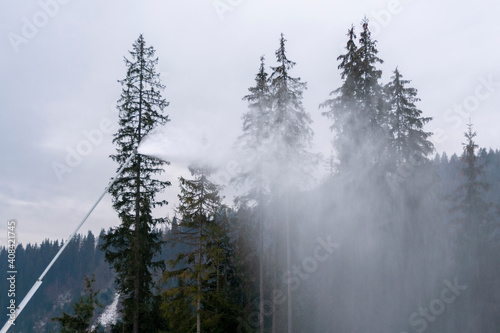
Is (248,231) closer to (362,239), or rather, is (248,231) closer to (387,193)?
(362,239)

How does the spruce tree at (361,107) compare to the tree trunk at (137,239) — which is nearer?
the tree trunk at (137,239)

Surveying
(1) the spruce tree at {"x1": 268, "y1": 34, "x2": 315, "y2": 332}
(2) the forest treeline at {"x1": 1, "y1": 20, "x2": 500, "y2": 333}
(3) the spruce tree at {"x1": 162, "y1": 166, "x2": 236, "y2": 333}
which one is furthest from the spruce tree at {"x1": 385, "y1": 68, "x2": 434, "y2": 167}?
(3) the spruce tree at {"x1": 162, "y1": 166, "x2": 236, "y2": 333}

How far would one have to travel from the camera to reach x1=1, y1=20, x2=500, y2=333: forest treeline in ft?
65.7

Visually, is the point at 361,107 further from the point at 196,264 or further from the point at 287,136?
the point at 196,264

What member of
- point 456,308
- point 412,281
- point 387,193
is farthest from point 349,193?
point 456,308

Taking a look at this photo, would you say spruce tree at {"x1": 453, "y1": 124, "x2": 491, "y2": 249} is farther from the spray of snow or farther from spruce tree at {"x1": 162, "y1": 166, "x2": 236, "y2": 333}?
the spray of snow

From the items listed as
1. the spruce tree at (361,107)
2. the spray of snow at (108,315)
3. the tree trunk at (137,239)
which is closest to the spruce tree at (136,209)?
the tree trunk at (137,239)

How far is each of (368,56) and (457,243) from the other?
695 inches

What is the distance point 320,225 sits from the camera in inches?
1022

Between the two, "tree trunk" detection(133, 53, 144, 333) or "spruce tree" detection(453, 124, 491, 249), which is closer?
"tree trunk" detection(133, 53, 144, 333)

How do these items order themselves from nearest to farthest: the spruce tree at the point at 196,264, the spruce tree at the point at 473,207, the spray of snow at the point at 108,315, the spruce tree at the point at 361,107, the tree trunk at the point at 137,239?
1. the spruce tree at the point at 196,264
2. the tree trunk at the point at 137,239
3. the spruce tree at the point at 361,107
4. the spruce tree at the point at 473,207
5. the spray of snow at the point at 108,315

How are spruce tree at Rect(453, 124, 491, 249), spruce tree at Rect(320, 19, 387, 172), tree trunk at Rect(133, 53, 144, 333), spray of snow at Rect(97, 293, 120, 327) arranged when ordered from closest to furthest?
tree trunk at Rect(133, 53, 144, 333)
spruce tree at Rect(320, 19, 387, 172)
spruce tree at Rect(453, 124, 491, 249)
spray of snow at Rect(97, 293, 120, 327)

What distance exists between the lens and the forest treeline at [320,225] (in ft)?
65.7

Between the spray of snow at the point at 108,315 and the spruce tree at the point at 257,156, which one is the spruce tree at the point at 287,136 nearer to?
the spruce tree at the point at 257,156
